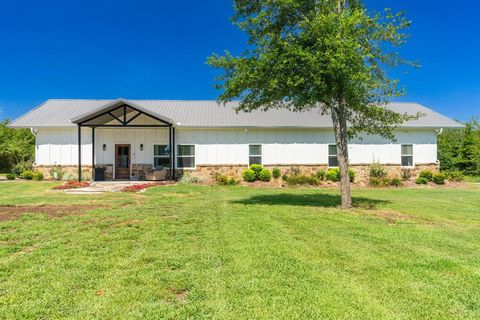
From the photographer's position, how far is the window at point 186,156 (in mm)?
19500

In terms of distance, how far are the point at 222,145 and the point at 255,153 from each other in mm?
2083

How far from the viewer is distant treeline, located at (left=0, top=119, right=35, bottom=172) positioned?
2517 cm

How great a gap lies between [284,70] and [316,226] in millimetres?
4335

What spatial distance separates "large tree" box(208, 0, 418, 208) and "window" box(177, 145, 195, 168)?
387 inches

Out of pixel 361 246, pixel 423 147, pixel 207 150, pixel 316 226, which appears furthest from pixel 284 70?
pixel 423 147

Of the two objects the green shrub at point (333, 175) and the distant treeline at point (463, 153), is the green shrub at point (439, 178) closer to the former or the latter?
the green shrub at point (333, 175)

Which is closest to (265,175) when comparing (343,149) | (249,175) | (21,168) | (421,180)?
(249,175)

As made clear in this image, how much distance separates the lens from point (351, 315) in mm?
3010

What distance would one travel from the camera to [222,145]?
1962 cm

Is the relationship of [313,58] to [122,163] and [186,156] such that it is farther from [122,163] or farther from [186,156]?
[122,163]

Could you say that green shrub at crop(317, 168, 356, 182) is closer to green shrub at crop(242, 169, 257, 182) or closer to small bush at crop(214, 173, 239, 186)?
green shrub at crop(242, 169, 257, 182)

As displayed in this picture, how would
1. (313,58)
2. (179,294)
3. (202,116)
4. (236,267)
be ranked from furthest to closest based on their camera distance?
(202,116) < (313,58) < (236,267) < (179,294)

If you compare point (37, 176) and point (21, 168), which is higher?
point (21, 168)

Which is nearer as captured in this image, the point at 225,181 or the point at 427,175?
the point at 225,181
